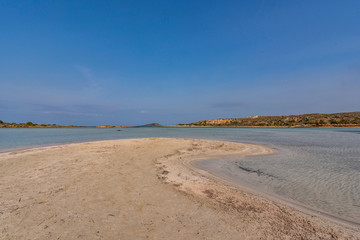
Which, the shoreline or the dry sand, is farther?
the shoreline

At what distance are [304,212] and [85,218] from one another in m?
5.73

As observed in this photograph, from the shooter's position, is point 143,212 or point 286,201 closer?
point 143,212

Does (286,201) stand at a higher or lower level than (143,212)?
lower

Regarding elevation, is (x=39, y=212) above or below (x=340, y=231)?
above

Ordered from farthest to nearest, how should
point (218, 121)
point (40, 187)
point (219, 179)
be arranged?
point (218, 121), point (219, 179), point (40, 187)

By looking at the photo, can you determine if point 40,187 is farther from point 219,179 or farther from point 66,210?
point 219,179

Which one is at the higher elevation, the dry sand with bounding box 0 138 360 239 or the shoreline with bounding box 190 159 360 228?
the dry sand with bounding box 0 138 360 239

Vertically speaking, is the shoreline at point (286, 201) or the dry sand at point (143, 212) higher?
the dry sand at point (143, 212)

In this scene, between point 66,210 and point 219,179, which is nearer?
point 66,210

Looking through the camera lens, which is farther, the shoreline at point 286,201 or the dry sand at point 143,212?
the shoreline at point 286,201

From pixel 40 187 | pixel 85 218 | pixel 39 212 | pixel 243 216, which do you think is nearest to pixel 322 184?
pixel 243 216

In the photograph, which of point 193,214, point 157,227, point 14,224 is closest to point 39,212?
point 14,224

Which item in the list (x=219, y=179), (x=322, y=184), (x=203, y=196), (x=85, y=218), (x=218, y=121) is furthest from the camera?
(x=218, y=121)

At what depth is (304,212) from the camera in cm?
453
